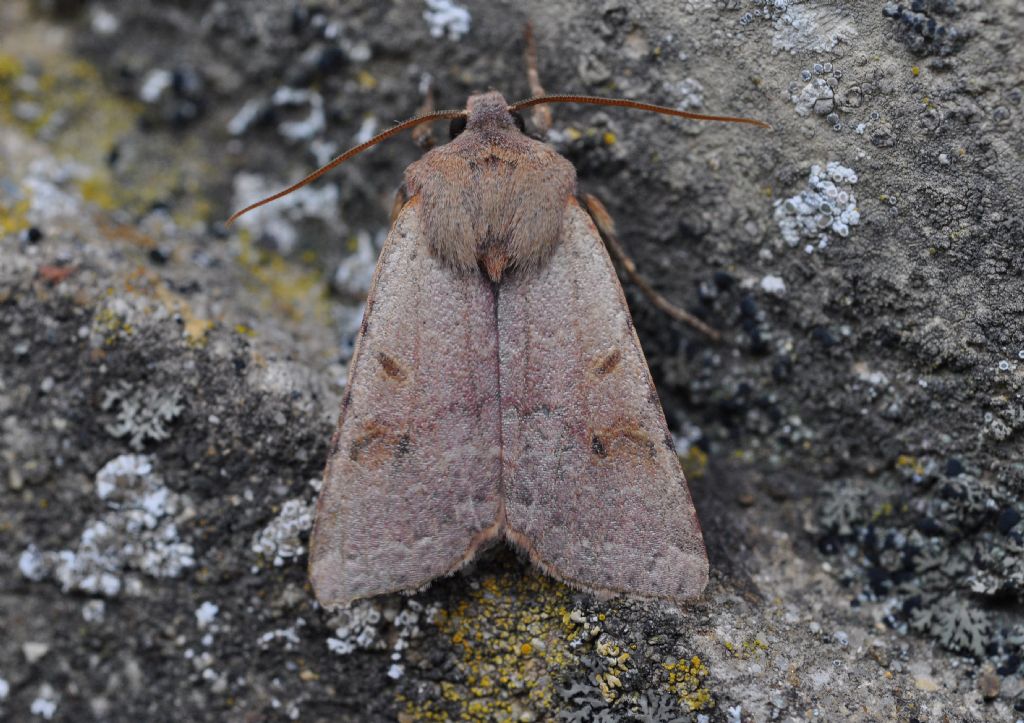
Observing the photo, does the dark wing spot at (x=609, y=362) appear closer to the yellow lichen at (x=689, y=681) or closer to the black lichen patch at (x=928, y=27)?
the yellow lichen at (x=689, y=681)

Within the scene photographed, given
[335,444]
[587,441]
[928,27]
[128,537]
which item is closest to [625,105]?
[928,27]

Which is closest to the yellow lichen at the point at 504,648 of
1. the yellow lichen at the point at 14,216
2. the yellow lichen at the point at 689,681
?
the yellow lichen at the point at 689,681

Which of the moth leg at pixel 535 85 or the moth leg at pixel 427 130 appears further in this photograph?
the moth leg at pixel 427 130

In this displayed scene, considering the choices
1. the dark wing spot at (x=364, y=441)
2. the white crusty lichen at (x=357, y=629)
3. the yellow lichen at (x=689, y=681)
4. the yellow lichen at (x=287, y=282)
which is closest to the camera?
the yellow lichen at (x=689, y=681)

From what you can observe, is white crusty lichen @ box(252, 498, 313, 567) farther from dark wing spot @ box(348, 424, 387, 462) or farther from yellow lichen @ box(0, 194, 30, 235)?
yellow lichen @ box(0, 194, 30, 235)

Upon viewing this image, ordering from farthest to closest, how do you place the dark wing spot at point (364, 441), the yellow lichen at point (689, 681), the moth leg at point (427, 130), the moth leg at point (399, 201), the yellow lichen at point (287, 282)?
the yellow lichen at point (287, 282), the moth leg at point (427, 130), the moth leg at point (399, 201), the dark wing spot at point (364, 441), the yellow lichen at point (689, 681)

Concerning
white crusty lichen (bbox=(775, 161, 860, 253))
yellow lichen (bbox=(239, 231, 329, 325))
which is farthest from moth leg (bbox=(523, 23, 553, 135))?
yellow lichen (bbox=(239, 231, 329, 325))

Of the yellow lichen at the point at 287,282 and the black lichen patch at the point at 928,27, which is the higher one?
the black lichen patch at the point at 928,27
